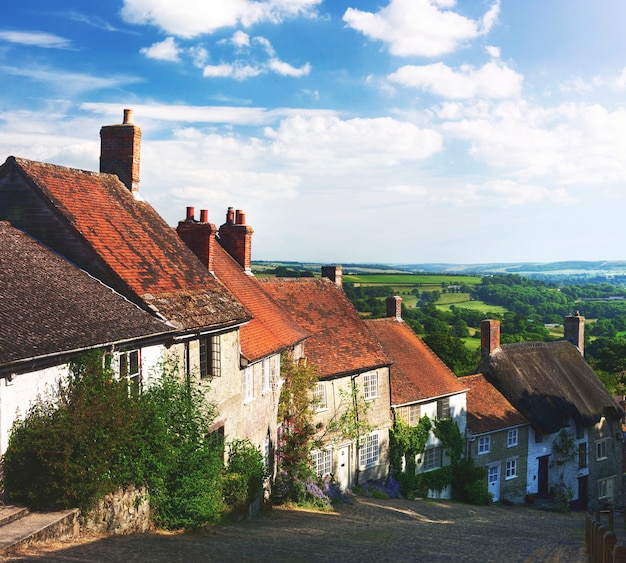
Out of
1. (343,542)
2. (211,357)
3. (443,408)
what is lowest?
(343,542)

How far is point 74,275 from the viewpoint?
51.0 feet

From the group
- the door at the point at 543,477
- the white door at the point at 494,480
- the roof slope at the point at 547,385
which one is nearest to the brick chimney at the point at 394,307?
the roof slope at the point at 547,385

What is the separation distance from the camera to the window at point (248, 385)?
2010 cm

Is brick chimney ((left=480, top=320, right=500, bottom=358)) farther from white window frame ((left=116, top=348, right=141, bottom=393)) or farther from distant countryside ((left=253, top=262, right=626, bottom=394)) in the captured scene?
white window frame ((left=116, top=348, right=141, bottom=393))

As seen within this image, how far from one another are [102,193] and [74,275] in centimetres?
412

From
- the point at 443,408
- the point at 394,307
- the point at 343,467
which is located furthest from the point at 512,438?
the point at 343,467

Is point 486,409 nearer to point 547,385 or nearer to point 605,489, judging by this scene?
point 547,385

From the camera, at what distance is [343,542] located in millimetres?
15648

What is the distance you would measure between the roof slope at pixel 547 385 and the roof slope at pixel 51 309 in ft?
92.4

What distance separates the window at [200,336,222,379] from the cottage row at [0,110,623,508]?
0.04 meters

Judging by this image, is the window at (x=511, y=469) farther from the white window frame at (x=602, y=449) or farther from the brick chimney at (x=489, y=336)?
the white window frame at (x=602, y=449)

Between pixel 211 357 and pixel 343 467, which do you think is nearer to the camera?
pixel 211 357

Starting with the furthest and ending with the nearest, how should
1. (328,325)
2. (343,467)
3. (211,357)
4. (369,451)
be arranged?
(328,325)
(369,451)
(343,467)
(211,357)

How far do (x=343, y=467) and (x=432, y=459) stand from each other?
6368 mm
